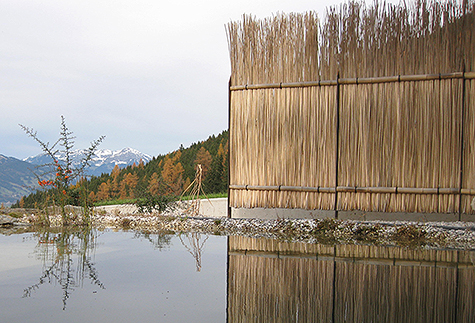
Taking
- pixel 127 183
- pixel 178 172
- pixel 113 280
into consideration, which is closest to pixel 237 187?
pixel 113 280

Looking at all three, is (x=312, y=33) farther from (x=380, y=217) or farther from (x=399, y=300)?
(x=399, y=300)

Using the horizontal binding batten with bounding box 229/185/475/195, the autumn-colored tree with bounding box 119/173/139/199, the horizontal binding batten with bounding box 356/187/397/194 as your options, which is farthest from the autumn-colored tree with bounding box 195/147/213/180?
the horizontal binding batten with bounding box 356/187/397/194

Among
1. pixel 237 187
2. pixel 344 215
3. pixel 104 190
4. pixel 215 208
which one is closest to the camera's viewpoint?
pixel 344 215

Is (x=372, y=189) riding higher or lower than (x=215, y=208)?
higher

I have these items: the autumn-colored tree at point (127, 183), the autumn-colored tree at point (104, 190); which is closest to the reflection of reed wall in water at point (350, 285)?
the autumn-colored tree at point (127, 183)

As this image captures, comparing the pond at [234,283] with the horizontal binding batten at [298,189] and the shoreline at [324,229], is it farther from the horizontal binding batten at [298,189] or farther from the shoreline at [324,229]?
the horizontal binding batten at [298,189]

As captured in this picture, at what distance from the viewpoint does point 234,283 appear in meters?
2.71

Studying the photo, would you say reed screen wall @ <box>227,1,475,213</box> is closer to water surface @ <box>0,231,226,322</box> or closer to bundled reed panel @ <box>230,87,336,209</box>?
bundled reed panel @ <box>230,87,336,209</box>

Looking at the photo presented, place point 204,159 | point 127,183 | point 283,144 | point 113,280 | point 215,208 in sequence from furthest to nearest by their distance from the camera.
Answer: point 127,183 → point 204,159 → point 215,208 → point 283,144 → point 113,280

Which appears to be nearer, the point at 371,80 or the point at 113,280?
the point at 113,280

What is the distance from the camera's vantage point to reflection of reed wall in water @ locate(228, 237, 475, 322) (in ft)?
7.00

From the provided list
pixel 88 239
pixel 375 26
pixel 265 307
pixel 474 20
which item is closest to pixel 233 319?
pixel 265 307

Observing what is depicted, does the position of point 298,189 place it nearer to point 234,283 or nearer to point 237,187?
point 237,187

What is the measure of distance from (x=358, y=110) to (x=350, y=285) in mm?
3524
